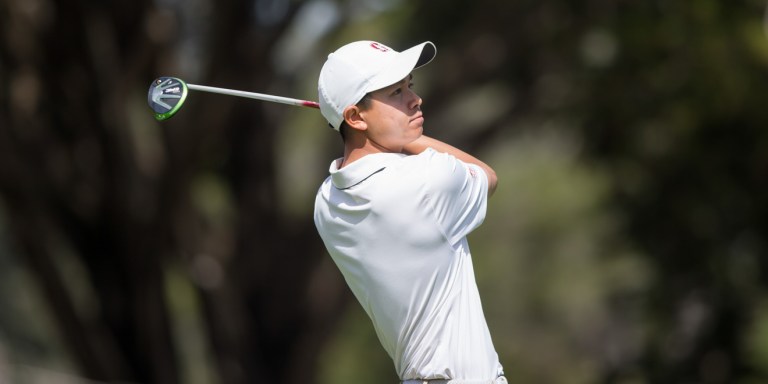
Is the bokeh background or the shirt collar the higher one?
the shirt collar

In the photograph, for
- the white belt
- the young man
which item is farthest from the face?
the white belt

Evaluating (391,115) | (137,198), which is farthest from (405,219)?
(137,198)

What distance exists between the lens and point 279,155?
15.2 metres

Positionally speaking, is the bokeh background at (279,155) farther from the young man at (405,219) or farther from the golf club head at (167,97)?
the young man at (405,219)

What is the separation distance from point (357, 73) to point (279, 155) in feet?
36.3

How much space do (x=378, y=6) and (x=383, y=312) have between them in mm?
9322

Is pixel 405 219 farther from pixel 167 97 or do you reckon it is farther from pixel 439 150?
pixel 167 97

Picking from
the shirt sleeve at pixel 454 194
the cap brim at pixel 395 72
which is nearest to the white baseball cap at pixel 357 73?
the cap brim at pixel 395 72

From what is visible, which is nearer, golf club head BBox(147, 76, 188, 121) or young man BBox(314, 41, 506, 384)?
young man BBox(314, 41, 506, 384)

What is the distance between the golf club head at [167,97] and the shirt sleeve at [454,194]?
3.10 feet

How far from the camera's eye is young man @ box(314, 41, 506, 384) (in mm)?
4176

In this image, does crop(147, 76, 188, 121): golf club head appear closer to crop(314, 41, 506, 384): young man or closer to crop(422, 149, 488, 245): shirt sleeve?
crop(314, 41, 506, 384): young man

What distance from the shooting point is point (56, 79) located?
41.1ft

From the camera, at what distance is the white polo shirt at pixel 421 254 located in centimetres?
417
